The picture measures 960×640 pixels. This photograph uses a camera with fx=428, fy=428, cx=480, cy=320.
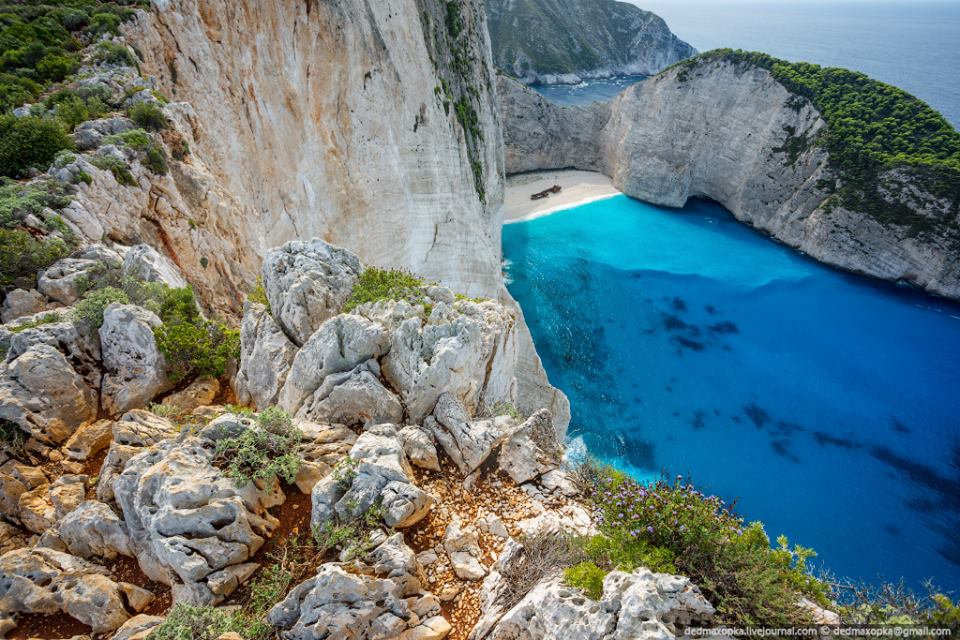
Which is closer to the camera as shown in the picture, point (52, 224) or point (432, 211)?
point (52, 224)

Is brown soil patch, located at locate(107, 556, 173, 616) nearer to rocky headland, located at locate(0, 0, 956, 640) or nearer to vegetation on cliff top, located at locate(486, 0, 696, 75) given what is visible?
rocky headland, located at locate(0, 0, 956, 640)

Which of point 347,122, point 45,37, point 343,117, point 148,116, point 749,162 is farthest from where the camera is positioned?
point 749,162

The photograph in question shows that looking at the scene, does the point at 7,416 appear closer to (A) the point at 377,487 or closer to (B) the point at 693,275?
(A) the point at 377,487

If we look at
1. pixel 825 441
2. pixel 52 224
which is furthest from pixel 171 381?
pixel 825 441

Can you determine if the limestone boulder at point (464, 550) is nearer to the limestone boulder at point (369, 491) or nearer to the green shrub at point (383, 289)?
the limestone boulder at point (369, 491)

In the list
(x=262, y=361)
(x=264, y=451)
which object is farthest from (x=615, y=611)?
(x=262, y=361)

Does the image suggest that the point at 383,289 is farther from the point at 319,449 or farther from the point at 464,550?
the point at 464,550
